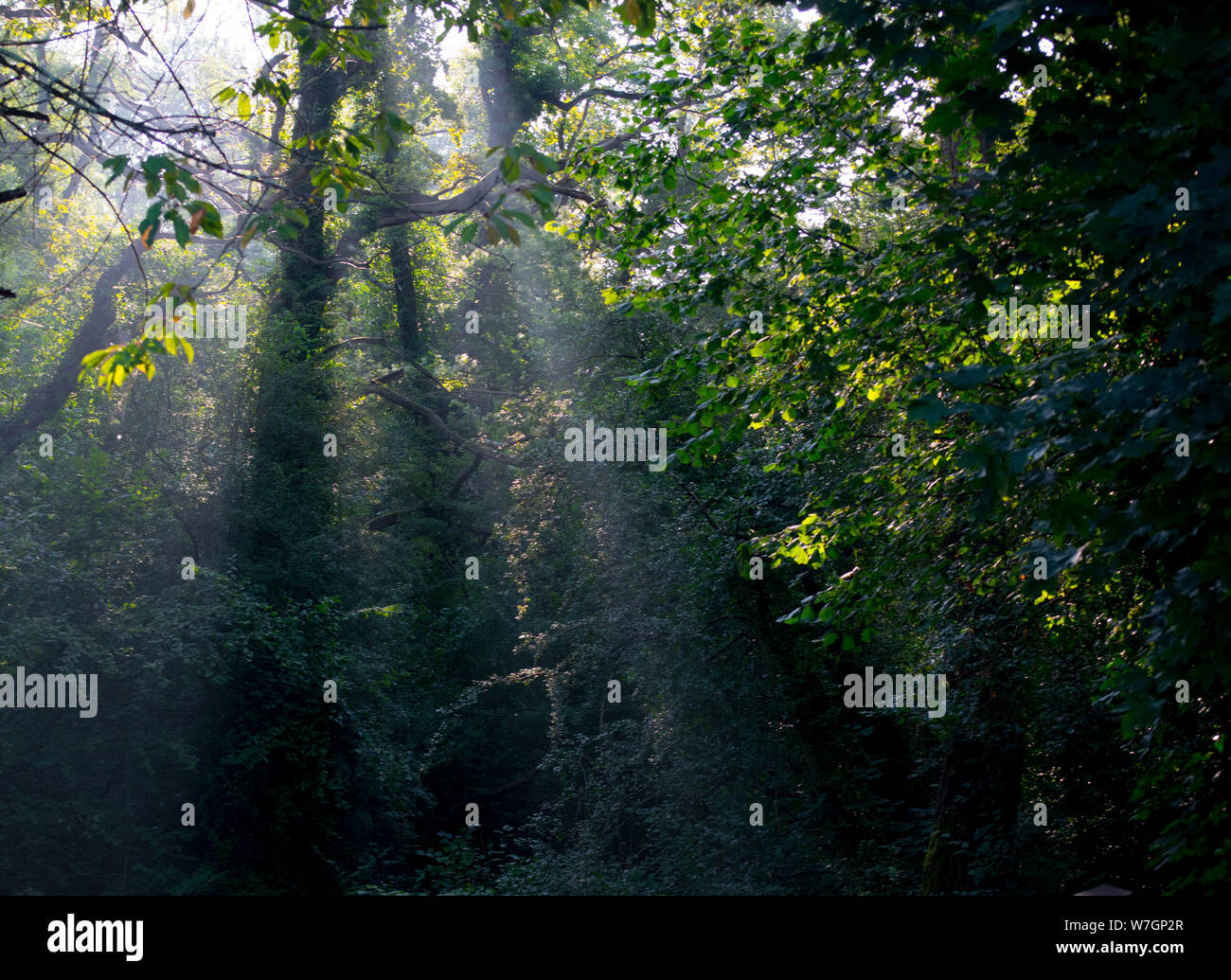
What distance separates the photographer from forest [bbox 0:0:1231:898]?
3863 mm

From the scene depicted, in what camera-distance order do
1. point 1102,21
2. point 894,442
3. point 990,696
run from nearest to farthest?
point 1102,21 → point 894,442 → point 990,696

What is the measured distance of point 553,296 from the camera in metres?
15.4

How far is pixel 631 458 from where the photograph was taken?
11.9 m

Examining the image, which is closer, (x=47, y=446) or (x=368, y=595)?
(x=47, y=446)

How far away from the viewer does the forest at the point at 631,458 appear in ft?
12.7
